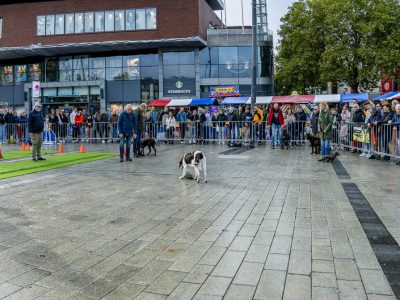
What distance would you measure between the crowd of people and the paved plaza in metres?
4.42

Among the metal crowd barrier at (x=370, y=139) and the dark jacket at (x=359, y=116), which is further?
the dark jacket at (x=359, y=116)

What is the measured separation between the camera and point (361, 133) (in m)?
15.2

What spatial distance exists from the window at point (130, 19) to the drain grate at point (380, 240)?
34258 mm

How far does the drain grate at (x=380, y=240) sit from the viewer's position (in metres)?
3.88

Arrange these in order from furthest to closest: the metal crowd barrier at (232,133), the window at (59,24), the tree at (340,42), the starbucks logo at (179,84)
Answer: the window at (59,24) → the starbucks logo at (179,84) → the tree at (340,42) → the metal crowd barrier at (232,133)

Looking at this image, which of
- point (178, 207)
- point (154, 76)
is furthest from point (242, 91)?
point (178, 207)

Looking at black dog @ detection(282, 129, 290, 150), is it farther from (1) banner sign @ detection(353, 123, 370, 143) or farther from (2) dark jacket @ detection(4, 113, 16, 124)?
(2) dark jacket @ detection(4, 113, 16, 124)

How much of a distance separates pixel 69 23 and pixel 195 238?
38903 millimetres

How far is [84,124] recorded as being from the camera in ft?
80.5

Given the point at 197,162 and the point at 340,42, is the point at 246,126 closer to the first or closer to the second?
the point at 197,162

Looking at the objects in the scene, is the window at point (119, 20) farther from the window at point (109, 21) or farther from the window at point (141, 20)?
the window at point (141, 20)

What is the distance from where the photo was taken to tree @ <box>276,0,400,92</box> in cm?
3344

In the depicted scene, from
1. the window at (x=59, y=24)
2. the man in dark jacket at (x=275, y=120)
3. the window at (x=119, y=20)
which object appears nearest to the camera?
the man in dark jacket at (x=275, y=120)

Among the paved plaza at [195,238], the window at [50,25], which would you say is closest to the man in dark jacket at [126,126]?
the paved plaza at [195,238]
